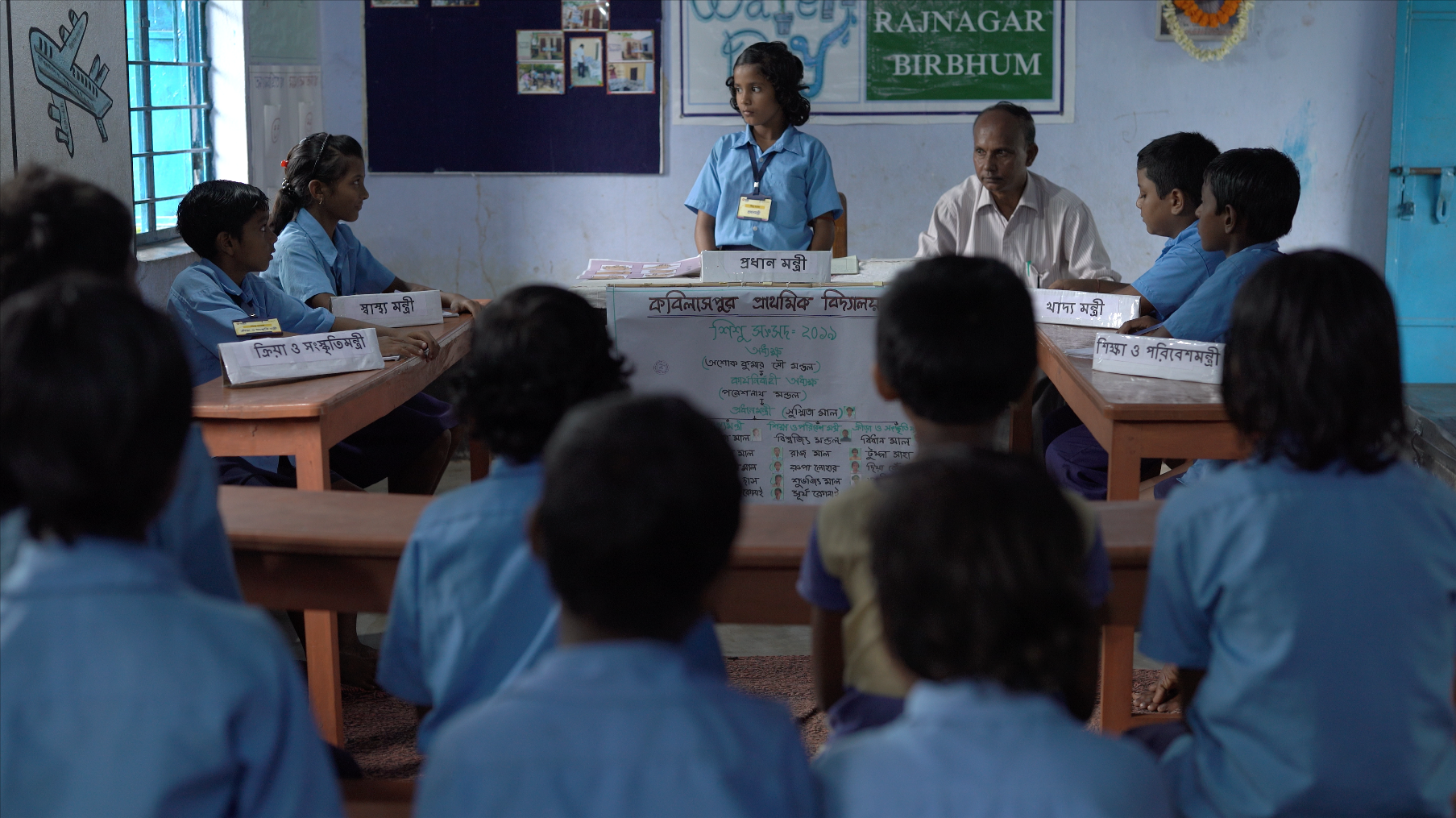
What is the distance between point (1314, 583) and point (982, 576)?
429mm

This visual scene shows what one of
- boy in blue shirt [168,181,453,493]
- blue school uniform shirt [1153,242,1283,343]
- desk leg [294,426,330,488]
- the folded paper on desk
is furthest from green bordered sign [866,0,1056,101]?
desk leg [294,426,330,488]

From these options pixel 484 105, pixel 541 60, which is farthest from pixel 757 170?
pixel 484 105

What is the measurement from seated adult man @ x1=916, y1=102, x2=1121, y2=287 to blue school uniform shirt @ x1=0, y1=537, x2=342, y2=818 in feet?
9.74

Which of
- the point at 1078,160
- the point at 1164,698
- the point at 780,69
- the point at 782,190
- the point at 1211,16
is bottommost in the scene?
the point at 1164,698

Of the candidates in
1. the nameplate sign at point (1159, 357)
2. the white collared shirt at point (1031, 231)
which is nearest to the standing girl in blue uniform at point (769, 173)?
the white collared shirt at point (1031, 231)

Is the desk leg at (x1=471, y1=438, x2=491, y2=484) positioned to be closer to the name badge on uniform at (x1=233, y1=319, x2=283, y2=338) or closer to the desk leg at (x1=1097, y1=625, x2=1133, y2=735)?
the name badge on uniform at (x1=233, y1=319, x2=283, y2=338)

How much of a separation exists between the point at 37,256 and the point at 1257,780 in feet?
4.57

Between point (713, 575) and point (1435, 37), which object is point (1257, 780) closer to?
point (713, 575)

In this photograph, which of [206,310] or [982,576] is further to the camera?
[206,310]

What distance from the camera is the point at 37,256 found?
145 centimetres

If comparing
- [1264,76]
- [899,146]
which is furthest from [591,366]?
[1264,76]

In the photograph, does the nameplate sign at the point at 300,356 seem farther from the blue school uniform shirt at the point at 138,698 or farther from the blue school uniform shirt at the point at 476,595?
the blue school uniform shirt at the point at 138,698

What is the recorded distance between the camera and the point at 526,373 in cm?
125

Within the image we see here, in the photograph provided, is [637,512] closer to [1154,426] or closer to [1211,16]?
[1154,426]
